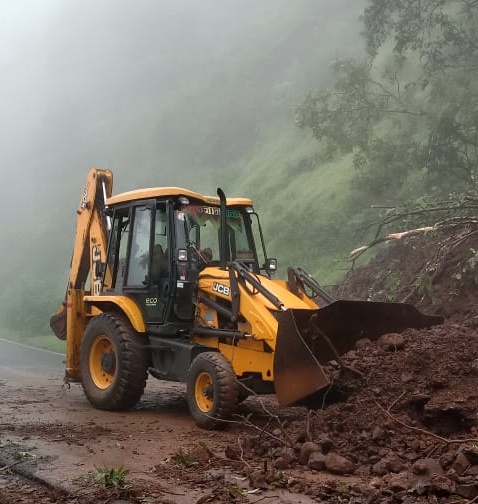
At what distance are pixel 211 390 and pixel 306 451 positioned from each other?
1.91m

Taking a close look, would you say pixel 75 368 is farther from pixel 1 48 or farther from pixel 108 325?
pixel 1 48

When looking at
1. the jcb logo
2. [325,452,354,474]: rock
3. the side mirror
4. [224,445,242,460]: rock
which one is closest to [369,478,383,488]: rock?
[325,452,354,474]: rock

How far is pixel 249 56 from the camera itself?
2143 inches

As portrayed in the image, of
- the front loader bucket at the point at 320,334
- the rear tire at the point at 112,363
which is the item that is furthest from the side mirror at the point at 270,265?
the front loader bucket at the point at 320,334

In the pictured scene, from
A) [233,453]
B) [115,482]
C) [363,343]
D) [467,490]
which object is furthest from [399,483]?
[363,343]

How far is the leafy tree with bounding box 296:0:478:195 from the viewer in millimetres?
17562

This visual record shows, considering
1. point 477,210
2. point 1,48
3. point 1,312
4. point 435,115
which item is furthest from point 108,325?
point 1,48

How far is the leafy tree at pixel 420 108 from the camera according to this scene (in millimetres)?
17562

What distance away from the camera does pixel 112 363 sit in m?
8.99

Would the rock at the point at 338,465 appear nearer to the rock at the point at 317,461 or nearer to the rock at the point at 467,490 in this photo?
the rock at the point at 317,461

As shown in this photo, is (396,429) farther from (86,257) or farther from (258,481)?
(86,257)

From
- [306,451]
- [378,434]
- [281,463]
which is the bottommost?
[281,463]

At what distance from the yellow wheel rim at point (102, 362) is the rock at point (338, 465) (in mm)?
4088

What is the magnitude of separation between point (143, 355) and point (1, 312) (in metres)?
29.5
